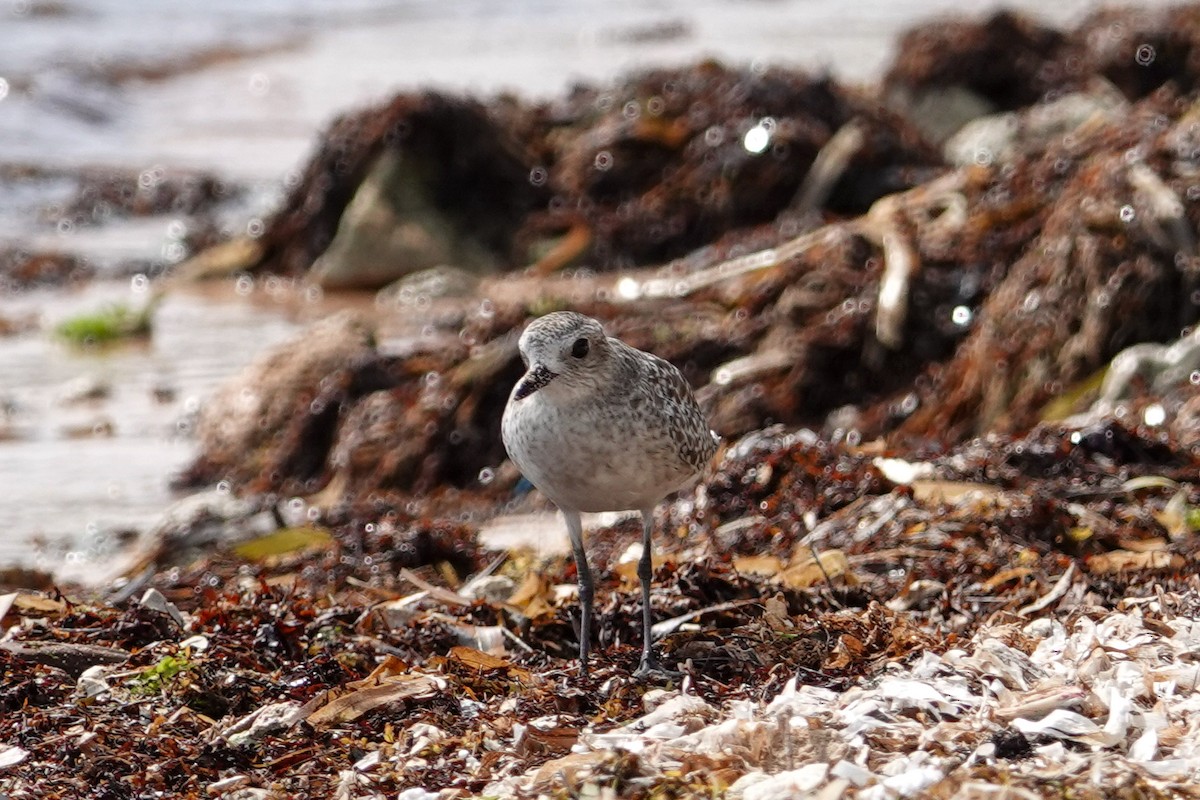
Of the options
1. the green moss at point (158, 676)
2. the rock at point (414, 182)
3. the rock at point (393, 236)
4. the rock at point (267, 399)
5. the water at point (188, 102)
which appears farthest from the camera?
the rock at point (414, 182)

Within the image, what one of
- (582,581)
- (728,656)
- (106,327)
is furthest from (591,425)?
(106,327)

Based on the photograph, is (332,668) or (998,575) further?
(998,575)

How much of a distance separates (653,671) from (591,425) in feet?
2.11

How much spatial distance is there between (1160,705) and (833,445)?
2645 mm

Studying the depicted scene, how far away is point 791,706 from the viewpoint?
3.45 metres

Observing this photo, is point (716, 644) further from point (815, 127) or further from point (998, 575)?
point (815, 127)

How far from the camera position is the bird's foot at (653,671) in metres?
4.00

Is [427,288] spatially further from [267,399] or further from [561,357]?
[561,357]

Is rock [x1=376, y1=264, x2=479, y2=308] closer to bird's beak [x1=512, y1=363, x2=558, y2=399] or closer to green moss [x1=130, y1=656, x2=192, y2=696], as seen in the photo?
green moss [x1=130, y1=656, x2=192, y2=696]

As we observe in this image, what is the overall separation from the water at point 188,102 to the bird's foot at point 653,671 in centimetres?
380

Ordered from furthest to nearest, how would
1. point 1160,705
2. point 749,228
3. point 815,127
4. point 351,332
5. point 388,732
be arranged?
point 815,127 → point 749,228 → point 351,332 → point 388,732 → point 1160,705

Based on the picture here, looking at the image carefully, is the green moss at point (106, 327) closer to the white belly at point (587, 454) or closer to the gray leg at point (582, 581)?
the gray leg at point (582, 581)

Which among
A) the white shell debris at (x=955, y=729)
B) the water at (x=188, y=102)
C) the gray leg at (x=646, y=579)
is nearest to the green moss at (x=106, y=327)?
the water at (x=188, y=102)

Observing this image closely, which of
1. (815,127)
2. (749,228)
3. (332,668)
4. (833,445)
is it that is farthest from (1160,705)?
(815,127)
